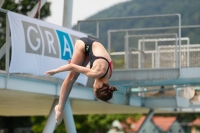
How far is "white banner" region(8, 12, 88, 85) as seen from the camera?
57.6ft

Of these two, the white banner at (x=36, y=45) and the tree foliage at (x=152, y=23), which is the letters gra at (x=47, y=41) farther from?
the tree foliage at (x=152, y=23)

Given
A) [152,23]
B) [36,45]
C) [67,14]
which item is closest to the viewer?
[36,45]

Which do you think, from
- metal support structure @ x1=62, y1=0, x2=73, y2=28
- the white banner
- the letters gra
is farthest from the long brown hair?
metal support structure @ x1=62, y1=0, x2=73, y2=28

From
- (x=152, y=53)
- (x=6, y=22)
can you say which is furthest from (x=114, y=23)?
(x=6, y=22)

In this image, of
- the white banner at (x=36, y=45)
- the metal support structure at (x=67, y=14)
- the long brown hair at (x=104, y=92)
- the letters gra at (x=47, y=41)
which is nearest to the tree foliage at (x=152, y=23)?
the metal support structure at (x=67, y=14)

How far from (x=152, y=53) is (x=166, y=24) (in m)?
1.39

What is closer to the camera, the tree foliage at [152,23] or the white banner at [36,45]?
the white banner at [36,45]

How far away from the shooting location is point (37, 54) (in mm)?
18391

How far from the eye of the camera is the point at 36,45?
18.4 m

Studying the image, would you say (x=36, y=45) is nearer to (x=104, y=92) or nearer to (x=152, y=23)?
(x=152, y=23)

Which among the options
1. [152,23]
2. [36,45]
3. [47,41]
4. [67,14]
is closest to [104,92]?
[36,45]

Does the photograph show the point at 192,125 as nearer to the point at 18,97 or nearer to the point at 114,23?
the point at 114,23

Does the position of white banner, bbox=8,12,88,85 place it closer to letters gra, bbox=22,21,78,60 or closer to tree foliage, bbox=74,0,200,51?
letters gra, bbox=22,21,78,60

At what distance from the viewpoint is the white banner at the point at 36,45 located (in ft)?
57.6
